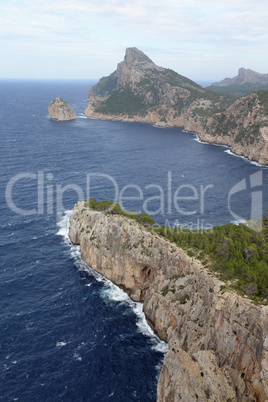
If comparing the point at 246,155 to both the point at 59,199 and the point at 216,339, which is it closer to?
the point at 59,199

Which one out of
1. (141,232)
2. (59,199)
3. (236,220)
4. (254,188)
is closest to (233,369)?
(141,232)

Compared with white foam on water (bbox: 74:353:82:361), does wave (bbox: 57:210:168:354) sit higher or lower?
higher

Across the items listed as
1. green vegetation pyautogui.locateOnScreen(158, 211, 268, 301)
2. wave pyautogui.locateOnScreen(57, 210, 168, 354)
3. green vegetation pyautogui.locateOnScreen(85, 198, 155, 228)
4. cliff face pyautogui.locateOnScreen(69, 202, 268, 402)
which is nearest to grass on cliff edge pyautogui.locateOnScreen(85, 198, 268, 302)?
green vegetation pyautogui.locateOnScreen(158, 211, 268, 301)

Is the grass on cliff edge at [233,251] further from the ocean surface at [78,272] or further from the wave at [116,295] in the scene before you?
the ocean surface at [78,272]

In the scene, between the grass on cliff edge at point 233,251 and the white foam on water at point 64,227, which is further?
the white foam on water at point 64,227

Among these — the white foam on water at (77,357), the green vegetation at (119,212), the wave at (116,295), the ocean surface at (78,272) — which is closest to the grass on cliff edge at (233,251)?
the green vegetation at (119,212)

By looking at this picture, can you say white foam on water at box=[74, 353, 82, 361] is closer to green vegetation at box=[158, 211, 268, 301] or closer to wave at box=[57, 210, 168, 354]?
wave at box=[57, 210, 168, 354]
